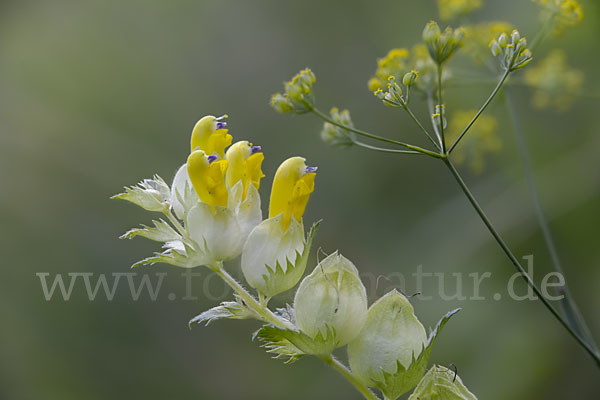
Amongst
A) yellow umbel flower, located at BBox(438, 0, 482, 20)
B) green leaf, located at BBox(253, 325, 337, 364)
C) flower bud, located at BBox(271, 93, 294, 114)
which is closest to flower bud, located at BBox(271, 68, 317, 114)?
flower bud, located at BBox(271, 93, 294, 114)

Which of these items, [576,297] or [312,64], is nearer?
[576,297]

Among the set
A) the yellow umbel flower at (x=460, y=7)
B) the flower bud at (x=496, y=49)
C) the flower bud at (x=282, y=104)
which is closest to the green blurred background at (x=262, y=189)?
the yellow umbel flower at (x=460, y=7)

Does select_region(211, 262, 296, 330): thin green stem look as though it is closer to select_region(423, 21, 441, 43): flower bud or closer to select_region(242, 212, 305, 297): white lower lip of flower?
select_region(242, 212, 305, 297): white lower lip of flower

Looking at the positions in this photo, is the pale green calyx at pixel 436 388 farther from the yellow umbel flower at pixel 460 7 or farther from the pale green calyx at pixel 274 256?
the yellow umbel flower at pixel 460 7

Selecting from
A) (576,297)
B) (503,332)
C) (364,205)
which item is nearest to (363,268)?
(364,205)

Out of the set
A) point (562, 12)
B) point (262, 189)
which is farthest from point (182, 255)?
point (262, 189)

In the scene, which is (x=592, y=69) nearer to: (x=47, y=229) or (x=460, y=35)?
(x=460, y=35)
